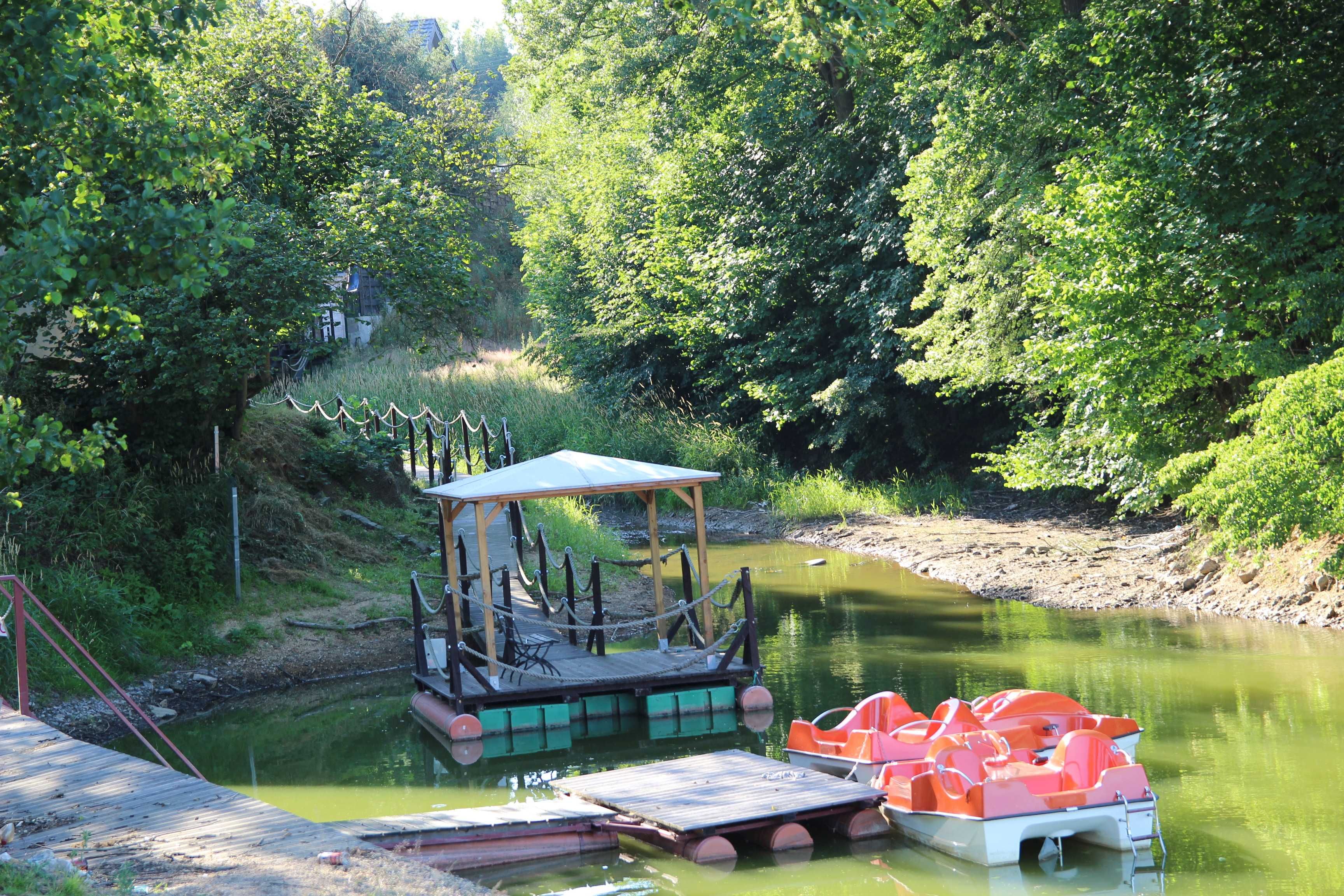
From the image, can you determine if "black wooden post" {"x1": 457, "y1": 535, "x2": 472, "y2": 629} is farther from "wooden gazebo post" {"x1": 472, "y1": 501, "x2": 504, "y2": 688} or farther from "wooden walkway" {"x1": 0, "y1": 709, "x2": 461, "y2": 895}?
"wooden walkway" {"x1": 0, "y1": 709, "x2": 461, "y2": 895}

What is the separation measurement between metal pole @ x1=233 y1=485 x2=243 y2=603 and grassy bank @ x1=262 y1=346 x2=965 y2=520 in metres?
11.0

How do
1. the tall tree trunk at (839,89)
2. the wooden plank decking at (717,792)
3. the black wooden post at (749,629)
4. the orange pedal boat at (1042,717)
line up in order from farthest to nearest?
the tall tree trunk at (839,89)
the black wooden post at (749,629)
the orange pedal boat at (1042,717)
the wooden plank decking at (717,792)

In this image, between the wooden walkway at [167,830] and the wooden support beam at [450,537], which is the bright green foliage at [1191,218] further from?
the wooden walkway at [167,830]

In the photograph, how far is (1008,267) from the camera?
830 inches

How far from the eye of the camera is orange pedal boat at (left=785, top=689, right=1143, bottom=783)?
396 inches

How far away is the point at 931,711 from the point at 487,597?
181 inches

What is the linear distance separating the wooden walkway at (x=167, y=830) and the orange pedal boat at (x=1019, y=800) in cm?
367

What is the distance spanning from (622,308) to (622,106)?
6.15 metres

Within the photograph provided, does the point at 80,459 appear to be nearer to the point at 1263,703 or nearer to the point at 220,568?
the point at 220,568

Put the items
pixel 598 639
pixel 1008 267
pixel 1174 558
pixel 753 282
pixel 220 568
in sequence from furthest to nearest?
pixel 753 282
pixel 1008 267
pixel 1174 558
pixel 220 568
pixel 598 639

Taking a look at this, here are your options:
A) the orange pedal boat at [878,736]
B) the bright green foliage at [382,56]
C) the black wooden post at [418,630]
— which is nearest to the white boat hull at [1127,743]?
the orange pedal boat at [878,736]

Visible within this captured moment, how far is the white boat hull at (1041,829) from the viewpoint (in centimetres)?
846

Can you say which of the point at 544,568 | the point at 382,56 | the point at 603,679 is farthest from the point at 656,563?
the point at 382,56

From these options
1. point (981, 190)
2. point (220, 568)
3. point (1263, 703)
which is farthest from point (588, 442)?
point (1263, 703)
